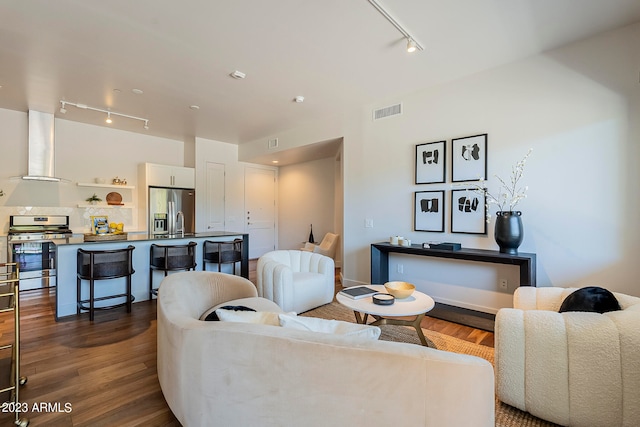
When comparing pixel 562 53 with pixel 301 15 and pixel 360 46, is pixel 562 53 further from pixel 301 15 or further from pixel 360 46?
pixel 301 15

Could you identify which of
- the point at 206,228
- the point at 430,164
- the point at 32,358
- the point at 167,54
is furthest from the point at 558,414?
the point at 206,228

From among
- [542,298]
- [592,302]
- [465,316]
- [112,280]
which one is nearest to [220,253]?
[112,280]

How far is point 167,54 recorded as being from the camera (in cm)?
308

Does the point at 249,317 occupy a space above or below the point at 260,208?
below

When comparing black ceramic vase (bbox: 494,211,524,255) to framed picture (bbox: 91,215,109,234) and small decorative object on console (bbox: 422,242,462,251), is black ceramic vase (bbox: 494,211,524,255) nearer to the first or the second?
small decorative object on console (bbox: 422,242,462,251)

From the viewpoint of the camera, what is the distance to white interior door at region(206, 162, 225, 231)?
22.3ft

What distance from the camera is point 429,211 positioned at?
3986 millimetres

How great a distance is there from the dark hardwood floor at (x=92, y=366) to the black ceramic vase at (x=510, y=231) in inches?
37.2

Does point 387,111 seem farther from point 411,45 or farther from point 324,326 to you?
point 324,326

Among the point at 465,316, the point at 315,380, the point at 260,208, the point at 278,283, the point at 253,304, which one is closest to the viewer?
the point at 315,380

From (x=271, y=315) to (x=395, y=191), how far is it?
324 cm

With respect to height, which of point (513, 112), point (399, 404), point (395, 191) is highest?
Result: point (513, 112)

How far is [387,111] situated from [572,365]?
144 inches

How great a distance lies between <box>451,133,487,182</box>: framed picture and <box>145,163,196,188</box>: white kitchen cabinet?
17.5 feet
